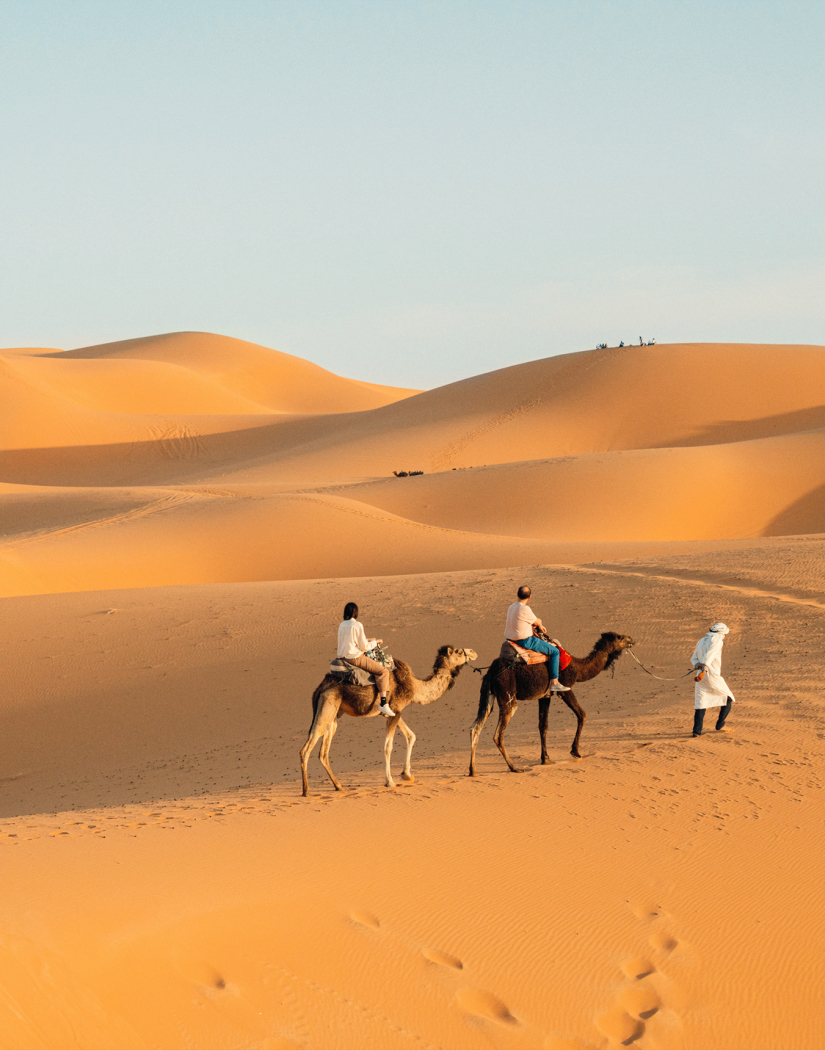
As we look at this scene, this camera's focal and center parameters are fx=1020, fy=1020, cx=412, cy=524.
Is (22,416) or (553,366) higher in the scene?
(553,366)

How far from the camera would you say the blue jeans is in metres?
9.77

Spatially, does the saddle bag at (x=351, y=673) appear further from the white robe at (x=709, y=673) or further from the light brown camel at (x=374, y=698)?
the white robe at (x=709, y=673)

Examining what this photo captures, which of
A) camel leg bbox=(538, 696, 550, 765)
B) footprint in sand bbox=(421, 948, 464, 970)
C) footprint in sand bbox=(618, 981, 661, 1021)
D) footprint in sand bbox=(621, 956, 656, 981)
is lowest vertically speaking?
footprint in sand bbox=(618, 981, 661, 1021)

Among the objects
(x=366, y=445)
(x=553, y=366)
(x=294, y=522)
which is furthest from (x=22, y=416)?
(x=294, y=522)

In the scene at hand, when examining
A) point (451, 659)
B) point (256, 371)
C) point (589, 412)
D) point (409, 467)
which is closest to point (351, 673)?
point (451, 659)

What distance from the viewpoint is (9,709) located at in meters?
14.9

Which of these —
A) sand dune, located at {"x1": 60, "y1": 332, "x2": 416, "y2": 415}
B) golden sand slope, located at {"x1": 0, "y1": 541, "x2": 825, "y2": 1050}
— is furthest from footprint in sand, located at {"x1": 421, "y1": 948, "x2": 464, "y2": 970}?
sand dune, located at {"x1": 60, "y1": 332, "x2": 416, "y2": 415}

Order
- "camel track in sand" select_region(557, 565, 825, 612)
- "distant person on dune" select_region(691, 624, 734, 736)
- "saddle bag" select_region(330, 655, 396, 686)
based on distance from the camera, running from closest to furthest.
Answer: "saddle bag" select_region(330, 655, 396, 686), "distant person on dune" select_region(691, 624, 734, 736), "camel track in sand" select_region(557, 565, 825, 612)

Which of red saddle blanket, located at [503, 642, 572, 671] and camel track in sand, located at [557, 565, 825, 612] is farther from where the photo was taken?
camel track in sand, located at [557, 565, 825, 612]

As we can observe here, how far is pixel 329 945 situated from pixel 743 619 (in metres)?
12.1

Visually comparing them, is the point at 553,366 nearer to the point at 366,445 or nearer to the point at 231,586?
the point at 366,445

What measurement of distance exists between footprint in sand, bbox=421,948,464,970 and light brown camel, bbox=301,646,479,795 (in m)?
3.57

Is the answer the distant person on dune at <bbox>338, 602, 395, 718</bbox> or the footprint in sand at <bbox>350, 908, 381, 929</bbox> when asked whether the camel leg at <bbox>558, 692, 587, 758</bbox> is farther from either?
the footprint in sand at <bbox>350, 908, 381, 929</bbox>

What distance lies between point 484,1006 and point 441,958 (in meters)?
0.45
